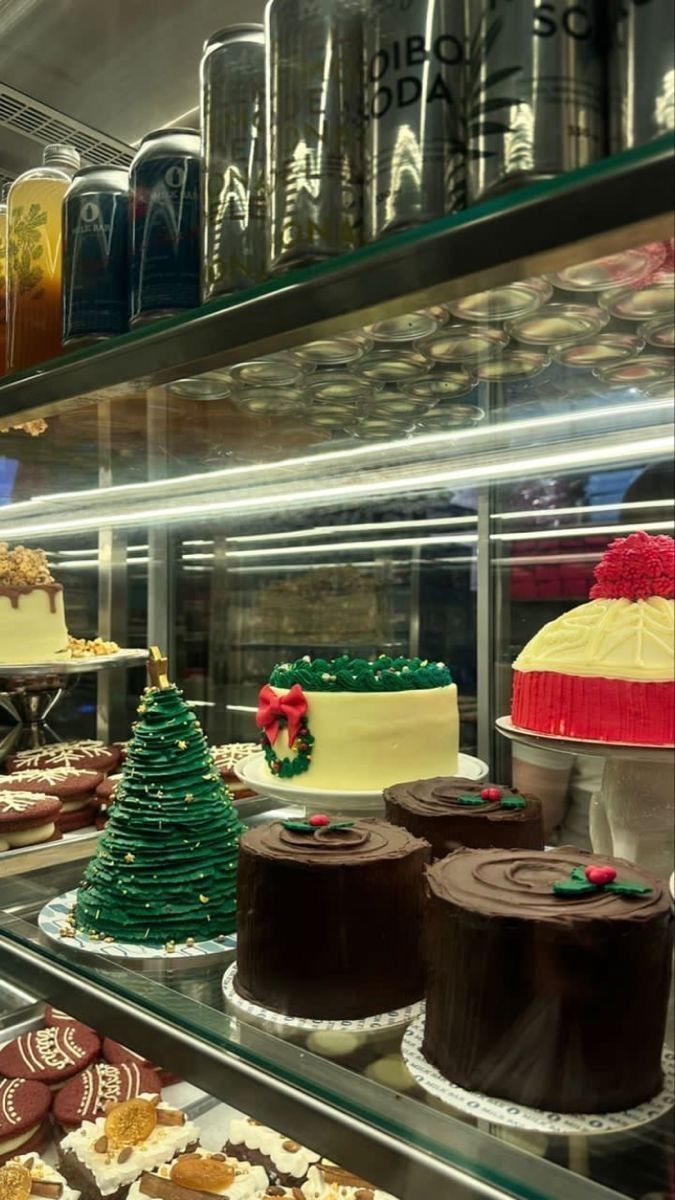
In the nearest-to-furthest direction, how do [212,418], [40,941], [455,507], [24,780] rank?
[40,941]
[212,418]
[24,780]
[455,507]

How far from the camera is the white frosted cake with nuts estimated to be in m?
2.37

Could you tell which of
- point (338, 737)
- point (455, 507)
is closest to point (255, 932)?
point (338, 737)

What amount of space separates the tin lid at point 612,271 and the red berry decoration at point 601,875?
458 mm

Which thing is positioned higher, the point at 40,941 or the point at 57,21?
the point at 57,21

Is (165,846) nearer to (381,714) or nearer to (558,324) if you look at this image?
(381,714)

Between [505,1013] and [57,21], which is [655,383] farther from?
[57,21]

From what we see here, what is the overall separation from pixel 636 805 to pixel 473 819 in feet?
0.60

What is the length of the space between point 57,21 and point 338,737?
173cm

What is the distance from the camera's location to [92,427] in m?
1.38

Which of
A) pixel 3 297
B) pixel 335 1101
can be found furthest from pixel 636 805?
pixel 3 297

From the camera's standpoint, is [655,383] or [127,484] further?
[127,484]

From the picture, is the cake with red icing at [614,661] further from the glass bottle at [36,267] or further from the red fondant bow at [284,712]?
the glass bottle at [36,267]

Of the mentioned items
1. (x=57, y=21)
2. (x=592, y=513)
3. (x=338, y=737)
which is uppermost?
(x=57, y=21)

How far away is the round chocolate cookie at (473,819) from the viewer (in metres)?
1.02
